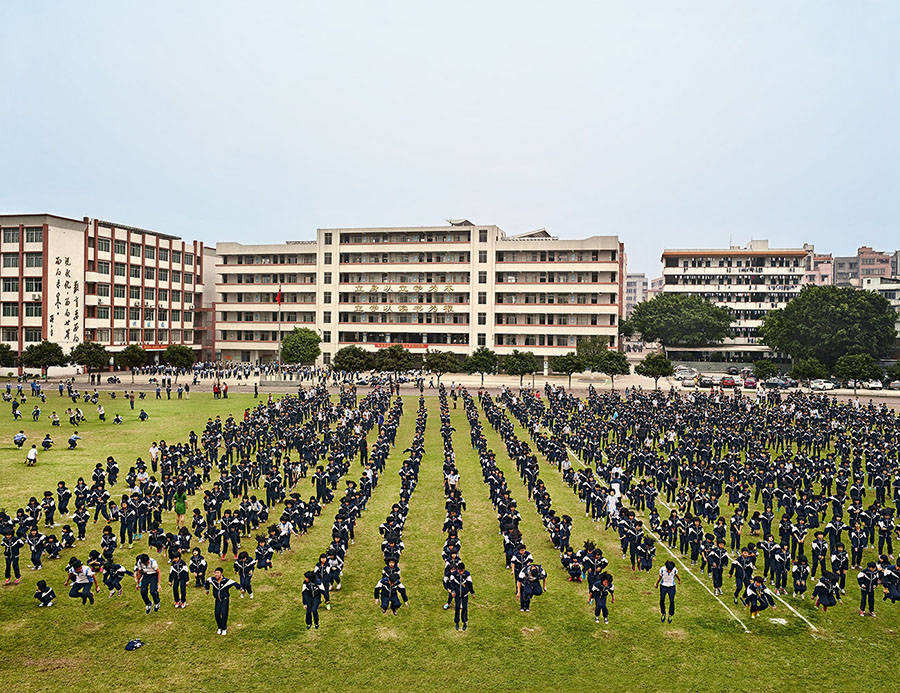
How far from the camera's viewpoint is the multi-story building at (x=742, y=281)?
9256cm

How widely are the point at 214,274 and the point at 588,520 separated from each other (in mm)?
86266

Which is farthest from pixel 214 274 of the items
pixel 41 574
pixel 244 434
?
pixel 41 574

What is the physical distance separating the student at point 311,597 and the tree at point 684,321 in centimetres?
8367

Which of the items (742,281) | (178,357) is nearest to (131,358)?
(178,357)

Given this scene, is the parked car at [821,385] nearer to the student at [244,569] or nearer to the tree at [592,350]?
the tree at [592,350]

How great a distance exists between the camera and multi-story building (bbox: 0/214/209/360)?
6950 cm

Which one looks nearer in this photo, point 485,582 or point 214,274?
point 485,582

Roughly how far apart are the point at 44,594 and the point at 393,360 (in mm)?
56893

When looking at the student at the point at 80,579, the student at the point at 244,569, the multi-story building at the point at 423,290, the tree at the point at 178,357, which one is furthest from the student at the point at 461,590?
the multi-story building at the point at 423,290

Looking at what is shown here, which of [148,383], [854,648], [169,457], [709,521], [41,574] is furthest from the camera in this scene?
[148,383]

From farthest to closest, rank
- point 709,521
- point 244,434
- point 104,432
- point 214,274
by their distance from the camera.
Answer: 1. point 214,274
2. point 104,432
3. point 244,434
4. point 709,521

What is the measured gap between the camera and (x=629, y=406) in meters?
39.3

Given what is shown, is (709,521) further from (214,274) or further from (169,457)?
(214,274)

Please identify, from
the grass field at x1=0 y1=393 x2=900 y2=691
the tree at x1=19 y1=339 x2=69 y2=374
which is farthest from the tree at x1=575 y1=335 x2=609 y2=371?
the tree at x1=19 y1=339 x2=69 y2=374
